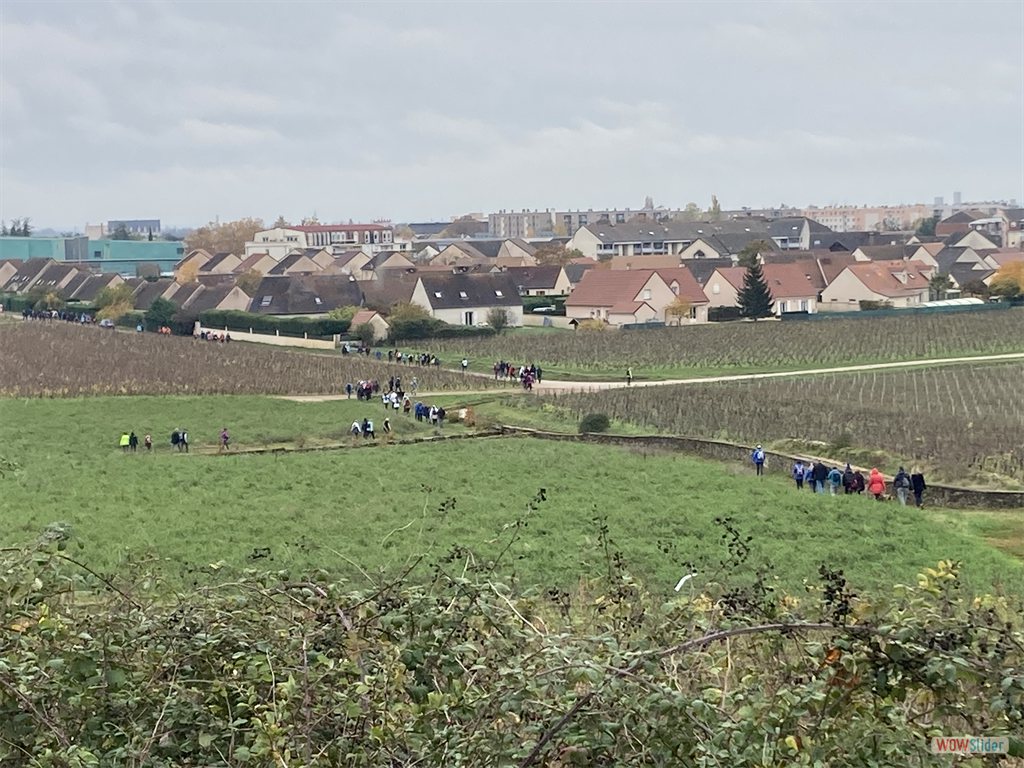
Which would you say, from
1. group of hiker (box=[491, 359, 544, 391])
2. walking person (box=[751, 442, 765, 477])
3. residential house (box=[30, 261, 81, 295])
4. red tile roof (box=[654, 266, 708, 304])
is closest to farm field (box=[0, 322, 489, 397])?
group of hiker (box=[491, 359, 544, 391])

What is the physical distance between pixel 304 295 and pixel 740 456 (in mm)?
45599

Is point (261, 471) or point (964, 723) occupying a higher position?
point (964, 723)

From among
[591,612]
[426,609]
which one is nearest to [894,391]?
[591,612]

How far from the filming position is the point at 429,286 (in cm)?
6750

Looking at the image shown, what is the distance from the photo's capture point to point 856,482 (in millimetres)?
23625

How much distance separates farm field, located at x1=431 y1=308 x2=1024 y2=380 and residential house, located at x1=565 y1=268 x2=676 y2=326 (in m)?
3.83

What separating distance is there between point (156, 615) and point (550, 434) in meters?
26.7

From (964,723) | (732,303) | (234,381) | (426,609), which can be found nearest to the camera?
(964,723)

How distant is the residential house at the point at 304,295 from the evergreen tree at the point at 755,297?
20997 mm

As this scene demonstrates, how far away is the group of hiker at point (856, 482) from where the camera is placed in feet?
75.4

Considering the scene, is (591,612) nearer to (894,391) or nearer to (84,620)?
(84,620)

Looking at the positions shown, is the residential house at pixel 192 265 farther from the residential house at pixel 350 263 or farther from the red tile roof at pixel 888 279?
the red tile roof at pixel 888 279

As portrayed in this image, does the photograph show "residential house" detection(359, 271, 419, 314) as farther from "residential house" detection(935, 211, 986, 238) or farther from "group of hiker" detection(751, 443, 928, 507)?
"residential house" detection(935, 211, 986, 238)

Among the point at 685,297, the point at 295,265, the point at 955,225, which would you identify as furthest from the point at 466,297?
the point at 955,225
